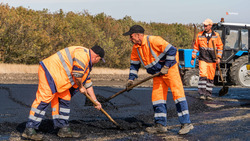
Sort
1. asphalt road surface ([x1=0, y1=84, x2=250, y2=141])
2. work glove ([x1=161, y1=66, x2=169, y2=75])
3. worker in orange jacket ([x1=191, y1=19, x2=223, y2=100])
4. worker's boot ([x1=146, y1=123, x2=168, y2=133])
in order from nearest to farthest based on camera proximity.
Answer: asphalt road surface ([x1=0, y1=84, x2=250, y2=141]), work glove ([x1=161, y1=66, x2=169, y2=75]), worker's boot ([x1=146, y1=123, x2=168, y2=133]), worker in orange jacket ([x1=191, y1=19, x2=223, y2=100])

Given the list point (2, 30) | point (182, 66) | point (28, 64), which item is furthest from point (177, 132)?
point (28, 64)

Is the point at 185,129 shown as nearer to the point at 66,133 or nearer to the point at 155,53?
the point at 155,53

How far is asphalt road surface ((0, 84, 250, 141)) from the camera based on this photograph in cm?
517

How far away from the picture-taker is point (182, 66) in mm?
13523

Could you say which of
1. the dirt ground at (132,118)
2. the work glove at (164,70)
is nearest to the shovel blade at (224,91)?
the dirt ground at (132,118)

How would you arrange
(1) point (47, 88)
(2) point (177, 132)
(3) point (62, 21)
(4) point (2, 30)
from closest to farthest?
1. (1) point (47, 88)
2. (2) point (177, 132)
3. (4) point (2, 30)
4. (3) point (62, 21)

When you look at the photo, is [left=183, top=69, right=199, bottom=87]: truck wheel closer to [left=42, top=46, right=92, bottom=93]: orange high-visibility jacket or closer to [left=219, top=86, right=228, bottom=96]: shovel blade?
[left=219, top=86, right=228, bottom=96]: shovel blade

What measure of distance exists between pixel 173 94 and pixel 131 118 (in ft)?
4.44

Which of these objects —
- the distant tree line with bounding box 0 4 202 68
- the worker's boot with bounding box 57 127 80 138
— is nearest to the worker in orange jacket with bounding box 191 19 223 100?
the worker's boot with bounding box 57 127 80 138

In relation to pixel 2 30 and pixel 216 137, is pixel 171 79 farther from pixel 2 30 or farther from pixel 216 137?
pixel 2 30

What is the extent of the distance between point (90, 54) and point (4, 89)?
5312 mm

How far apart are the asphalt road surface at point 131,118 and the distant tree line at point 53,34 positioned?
10658 mm

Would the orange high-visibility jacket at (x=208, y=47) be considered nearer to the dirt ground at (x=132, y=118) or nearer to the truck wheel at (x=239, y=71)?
the dirt ground at (x=132, y=118)

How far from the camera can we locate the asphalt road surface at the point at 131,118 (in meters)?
5.17
